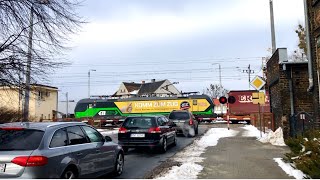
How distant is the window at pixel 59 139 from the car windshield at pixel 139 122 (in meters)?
7.46

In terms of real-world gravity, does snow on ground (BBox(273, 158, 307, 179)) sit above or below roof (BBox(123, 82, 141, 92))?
below

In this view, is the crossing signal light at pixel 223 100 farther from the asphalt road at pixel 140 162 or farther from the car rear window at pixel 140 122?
the car rear window at pixel 140 122

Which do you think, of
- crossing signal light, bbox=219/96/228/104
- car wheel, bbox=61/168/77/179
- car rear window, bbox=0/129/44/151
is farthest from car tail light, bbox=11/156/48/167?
crossing signal light, bbox=219/96/228/104

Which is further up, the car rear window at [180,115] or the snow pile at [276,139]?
the car rear window at [180,115]

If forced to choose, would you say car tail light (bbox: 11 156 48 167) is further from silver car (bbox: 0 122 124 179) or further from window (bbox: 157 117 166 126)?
window (bbox: 157 117 166 126)

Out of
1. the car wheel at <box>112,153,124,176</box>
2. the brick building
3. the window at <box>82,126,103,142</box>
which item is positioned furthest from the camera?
the brick building

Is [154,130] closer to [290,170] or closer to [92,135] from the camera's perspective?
[290,170]

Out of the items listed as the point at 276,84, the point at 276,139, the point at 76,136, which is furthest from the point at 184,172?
the point at 276,84

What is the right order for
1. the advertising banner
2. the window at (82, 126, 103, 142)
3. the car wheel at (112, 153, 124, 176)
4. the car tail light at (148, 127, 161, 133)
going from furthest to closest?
1. the advertising banner
2. the car tail light at (148, 127, 161, 133)
3. the car wheel at (112, 153, 124, 176)
4. the window at (82, 126, 103, 142)

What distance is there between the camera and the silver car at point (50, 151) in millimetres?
6189

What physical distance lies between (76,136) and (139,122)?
7278 mm

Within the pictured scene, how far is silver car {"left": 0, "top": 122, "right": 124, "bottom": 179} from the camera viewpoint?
244 inches

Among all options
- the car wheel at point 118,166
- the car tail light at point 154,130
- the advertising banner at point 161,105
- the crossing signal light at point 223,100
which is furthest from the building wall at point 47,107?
the car wheel at point 118,166

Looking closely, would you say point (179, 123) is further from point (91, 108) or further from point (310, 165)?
point (91, 108)
